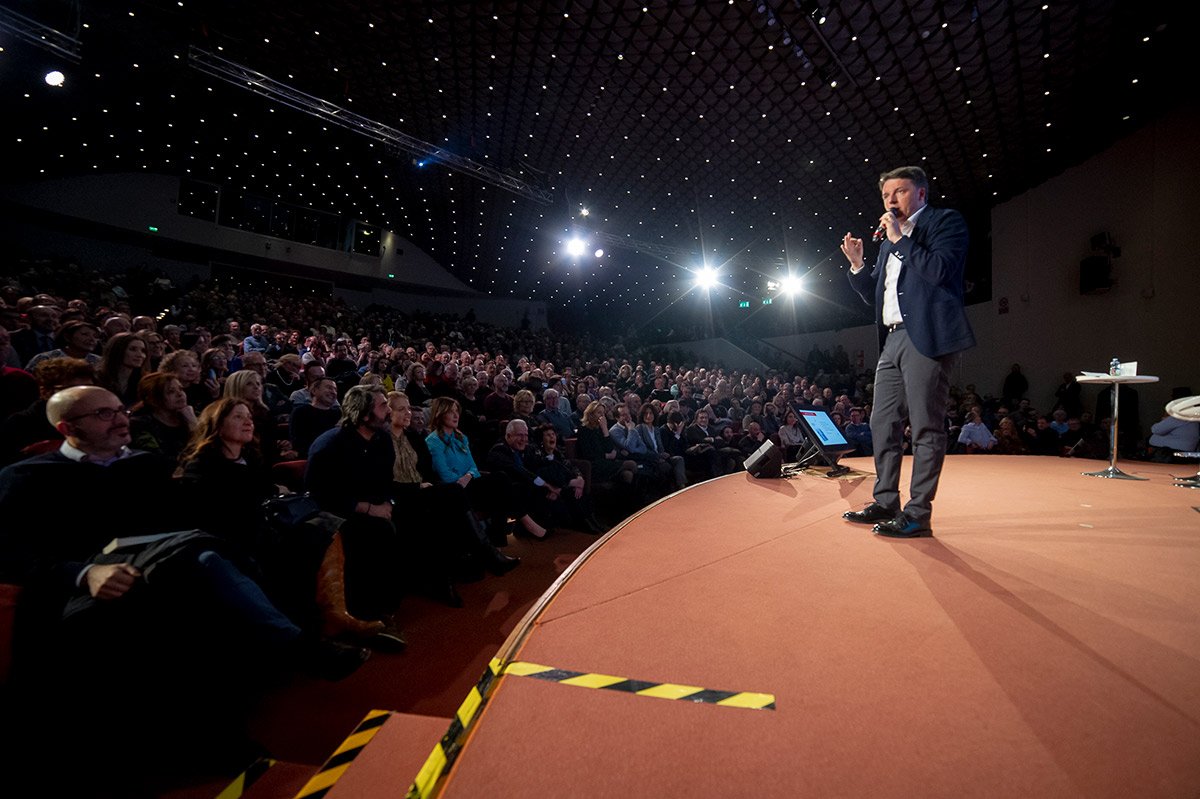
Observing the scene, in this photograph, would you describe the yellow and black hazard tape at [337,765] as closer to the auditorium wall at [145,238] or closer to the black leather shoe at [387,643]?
the black leather shoe at [387,643]

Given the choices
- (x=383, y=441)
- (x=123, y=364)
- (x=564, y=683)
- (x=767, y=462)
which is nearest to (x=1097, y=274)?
(x=767, y=462)

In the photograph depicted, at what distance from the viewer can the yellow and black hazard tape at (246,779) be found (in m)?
1.23

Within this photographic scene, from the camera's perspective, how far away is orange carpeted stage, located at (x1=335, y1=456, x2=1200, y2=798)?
73cm

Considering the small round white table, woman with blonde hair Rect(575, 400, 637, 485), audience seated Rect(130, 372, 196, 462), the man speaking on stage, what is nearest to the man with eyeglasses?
audience seated Rect(130, 372, 196, 462)

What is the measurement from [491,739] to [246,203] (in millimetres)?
16789

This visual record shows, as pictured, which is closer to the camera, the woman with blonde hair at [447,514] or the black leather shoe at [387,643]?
the black leather shoe at [387,643]

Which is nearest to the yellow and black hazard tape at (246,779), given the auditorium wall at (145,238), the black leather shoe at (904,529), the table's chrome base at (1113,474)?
the black leather shoe at (904,529)

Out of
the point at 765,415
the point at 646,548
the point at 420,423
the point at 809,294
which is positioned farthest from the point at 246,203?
the point at 646,548

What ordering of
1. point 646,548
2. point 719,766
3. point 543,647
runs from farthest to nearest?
point 646,548 < point 543,647 < point 719,766

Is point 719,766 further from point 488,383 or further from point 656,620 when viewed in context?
point 488,383

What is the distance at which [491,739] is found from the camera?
81cm

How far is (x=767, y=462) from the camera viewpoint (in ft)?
10.9

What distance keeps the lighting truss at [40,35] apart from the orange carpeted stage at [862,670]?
8243 millimetres

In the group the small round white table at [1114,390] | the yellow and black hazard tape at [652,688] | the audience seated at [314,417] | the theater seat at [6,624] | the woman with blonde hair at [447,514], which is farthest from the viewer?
the audience seated at [314,417]
